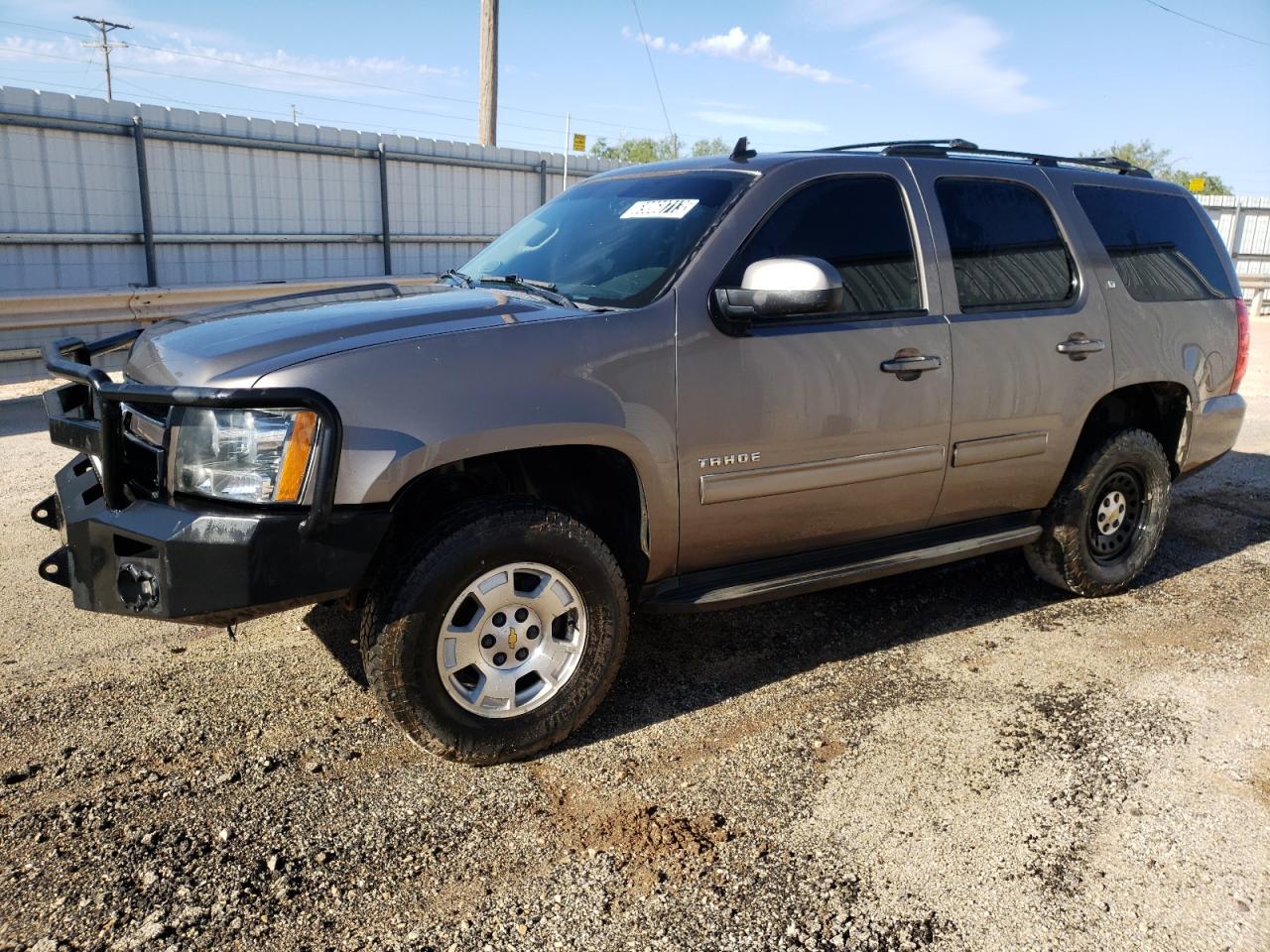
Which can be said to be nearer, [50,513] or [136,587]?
[136,587]

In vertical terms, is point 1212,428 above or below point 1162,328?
below

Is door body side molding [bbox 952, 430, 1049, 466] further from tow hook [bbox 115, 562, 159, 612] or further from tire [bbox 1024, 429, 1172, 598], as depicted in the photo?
tow hook [bbox 115, 562, 159, 612]

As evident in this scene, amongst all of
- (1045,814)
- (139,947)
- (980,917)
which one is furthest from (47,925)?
(1045,814)

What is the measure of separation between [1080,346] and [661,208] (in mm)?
2005

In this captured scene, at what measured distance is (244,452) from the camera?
2.83 metres

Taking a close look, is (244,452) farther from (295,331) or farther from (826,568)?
(826,568)

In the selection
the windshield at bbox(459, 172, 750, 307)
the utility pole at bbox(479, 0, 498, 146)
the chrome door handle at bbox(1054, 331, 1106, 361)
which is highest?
the utility pole at bbox(479, 0, 498, 146)

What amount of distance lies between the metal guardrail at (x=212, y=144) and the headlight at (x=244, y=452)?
10129mm

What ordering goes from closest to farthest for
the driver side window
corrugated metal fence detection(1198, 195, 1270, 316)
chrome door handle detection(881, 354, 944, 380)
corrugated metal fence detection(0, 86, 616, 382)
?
the driver side window
chrome door handle detection(881, 354, 944, 380)
corrugated metal fence detection(0, 86, 616, 382)
corrugated metal fence detection(1198, 195, 1270, 316)

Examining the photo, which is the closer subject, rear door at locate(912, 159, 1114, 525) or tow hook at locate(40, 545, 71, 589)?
tow hook at locate(40, 545, 71, 589)

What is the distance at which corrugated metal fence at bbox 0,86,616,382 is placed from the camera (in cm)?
1110

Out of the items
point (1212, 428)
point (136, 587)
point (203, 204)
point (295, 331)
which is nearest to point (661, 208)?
point (295, 331)

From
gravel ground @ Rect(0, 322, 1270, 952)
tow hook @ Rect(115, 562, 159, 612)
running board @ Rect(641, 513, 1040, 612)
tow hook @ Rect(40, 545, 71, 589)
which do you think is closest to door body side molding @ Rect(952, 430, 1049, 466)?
running board @ Rect(641, 513, 1040, 612)

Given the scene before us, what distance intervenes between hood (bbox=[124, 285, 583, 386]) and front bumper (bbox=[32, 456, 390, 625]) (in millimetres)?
401
